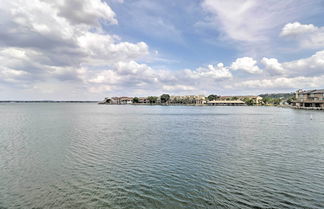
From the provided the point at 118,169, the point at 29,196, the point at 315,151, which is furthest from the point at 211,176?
the point at 315,151

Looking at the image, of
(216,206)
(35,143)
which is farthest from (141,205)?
(35,143)

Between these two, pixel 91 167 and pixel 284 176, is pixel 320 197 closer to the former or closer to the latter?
pixel 284 176

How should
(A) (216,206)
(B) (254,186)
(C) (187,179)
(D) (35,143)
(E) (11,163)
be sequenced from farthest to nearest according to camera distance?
(D) (35,143)
(E) (11,163)
(C) (187,179)
(B) (254,186)
(A) (216,206)

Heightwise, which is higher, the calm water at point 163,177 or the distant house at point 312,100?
the distant house at point 312,100

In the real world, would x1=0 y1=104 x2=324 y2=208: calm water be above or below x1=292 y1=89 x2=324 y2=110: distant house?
below

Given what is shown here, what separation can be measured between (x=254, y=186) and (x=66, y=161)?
15.7 metres

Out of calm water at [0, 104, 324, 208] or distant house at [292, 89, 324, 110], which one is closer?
calm water at [0, 104, 324, 208]

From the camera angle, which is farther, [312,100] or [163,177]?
[312,100]

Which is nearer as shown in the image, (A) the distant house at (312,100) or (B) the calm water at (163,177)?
(B) the calm water at (163,177)

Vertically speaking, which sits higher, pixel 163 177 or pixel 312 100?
pixel 312 100

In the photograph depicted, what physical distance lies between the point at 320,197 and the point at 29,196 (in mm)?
16551

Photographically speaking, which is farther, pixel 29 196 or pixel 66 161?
pixel 66 161

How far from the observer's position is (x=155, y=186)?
40.9 ft

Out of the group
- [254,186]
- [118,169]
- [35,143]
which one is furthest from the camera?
[35,143]
